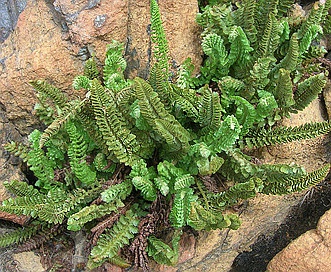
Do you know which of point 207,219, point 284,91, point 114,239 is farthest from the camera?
point 284,91

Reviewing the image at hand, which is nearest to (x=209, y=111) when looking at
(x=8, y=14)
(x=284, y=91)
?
(x=284, y=91)

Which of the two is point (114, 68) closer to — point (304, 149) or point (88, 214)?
point (88, 214)

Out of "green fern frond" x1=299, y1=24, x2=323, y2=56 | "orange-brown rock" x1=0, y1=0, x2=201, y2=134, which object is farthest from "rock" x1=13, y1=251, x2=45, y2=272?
"green fern frond" x1=299, y1=24, x2=323, y2=56

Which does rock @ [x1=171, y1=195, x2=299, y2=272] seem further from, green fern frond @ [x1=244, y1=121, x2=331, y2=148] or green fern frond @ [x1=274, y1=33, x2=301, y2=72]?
green fern frond @ [x1=274, y1=33, x2=301, y2=72]

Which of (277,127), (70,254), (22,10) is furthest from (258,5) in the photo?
(70,254)

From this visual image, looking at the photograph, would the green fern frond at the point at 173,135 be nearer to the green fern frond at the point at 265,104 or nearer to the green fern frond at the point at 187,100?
the green fern frond at the point at 187,100

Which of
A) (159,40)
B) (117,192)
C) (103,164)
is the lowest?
(117,192)

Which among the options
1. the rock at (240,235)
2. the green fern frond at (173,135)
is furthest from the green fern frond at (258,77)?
the rock at (240,235)
